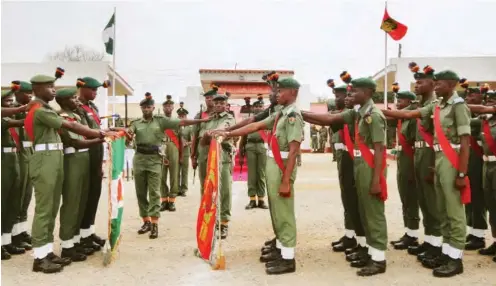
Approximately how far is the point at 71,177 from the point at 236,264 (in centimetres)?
230

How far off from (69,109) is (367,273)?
165 inches

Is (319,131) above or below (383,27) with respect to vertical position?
below

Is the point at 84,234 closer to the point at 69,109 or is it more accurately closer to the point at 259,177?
the point at 69,109

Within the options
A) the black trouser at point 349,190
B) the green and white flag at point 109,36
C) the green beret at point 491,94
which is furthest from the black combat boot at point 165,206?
the green and white flag at point 109,36

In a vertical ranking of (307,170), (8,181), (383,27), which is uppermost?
(383,27)

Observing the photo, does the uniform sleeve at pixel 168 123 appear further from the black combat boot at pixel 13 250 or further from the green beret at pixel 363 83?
the green beret at pixel 363 83

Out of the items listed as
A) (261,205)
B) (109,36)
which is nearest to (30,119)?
(261,205)

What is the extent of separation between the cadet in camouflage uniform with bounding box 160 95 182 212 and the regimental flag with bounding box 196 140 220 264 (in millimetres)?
4010

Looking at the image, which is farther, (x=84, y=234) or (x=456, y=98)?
(x=84, y=234)

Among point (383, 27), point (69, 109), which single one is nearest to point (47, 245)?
point (69, 109)

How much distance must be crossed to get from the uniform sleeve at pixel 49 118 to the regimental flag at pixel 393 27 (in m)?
10.4

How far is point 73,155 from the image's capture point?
5848mm

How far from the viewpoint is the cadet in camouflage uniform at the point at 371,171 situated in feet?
16.4

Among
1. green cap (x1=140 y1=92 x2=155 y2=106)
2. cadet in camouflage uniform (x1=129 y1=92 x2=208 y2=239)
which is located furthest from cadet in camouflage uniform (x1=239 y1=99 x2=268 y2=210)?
green cap (x1=140 y1=92 x2=155 y2=106)
